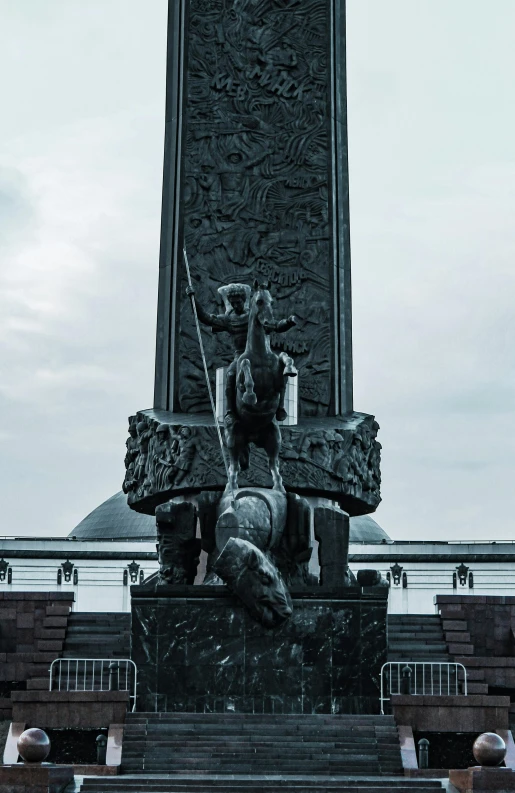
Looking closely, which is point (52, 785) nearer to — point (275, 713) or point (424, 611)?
point (275, 713)

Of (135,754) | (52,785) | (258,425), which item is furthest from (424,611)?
(52,785)

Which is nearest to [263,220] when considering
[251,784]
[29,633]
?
[29,633]

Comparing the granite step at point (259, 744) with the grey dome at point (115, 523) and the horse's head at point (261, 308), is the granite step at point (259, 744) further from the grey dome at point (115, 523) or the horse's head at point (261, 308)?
the grey dome at point (115, 523)

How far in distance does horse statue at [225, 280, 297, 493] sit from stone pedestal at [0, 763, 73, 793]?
6.34 metres

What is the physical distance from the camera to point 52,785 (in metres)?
15.9

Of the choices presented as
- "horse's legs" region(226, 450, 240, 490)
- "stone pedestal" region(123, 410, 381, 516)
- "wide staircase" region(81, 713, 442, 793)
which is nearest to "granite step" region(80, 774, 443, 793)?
"wide staircase" region(81, 713, 442, 793)

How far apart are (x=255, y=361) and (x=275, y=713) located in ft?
13.4

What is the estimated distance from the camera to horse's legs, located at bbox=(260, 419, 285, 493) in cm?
2186

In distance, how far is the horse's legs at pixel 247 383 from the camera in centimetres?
2100

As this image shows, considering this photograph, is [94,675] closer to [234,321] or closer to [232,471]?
[232,471]

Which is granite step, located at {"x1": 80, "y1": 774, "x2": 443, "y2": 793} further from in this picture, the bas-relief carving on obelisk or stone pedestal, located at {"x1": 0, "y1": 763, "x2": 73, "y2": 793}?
the bas-relief carving on obelisk

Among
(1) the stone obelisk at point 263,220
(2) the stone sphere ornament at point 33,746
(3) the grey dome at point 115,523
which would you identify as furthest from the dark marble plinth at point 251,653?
(3) the grey dome at point 115,523

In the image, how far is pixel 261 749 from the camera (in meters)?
18.7

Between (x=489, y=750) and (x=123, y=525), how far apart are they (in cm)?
2350
